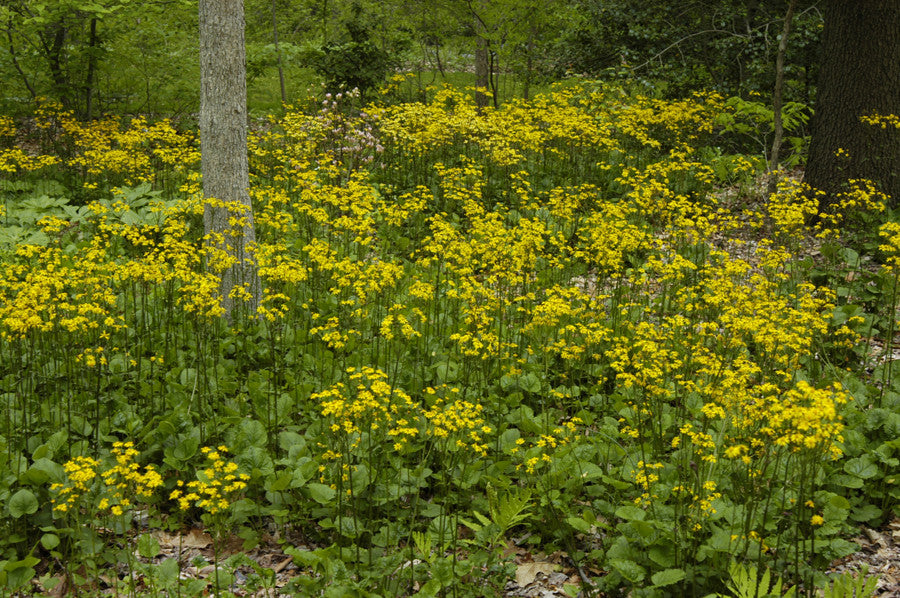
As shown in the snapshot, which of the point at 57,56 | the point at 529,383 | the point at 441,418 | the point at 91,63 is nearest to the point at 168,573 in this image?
the point at 441,418

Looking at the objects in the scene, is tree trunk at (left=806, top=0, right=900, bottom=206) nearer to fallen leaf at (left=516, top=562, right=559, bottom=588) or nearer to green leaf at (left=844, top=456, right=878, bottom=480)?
green leaf at (left=844, top=456, right=878, bottom=480)

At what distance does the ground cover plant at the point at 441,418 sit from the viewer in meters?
3.44

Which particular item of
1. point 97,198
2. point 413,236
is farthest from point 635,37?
point 97,198

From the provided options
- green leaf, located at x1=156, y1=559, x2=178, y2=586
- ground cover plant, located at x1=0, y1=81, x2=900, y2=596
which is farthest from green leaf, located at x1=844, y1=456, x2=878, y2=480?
green leaf, located at x1=156, y1=559, x2=178, y2=586

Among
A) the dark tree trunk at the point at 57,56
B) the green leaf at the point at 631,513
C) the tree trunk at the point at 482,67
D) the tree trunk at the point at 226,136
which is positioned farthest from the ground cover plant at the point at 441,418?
the tree trunk at the point at 482,67

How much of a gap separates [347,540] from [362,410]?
931mm

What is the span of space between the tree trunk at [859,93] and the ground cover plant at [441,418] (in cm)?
69

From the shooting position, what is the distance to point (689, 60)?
42.0 feet

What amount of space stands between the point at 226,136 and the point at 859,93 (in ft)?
24.0

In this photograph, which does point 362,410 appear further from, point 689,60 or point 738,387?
point 689,60

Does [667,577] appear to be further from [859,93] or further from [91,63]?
[91,63]

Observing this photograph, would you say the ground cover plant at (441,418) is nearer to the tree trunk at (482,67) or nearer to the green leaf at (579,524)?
the green leaf at (579,524)

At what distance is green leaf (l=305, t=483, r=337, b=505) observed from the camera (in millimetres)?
3894

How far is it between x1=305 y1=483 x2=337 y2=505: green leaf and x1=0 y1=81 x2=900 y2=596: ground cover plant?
3cm
